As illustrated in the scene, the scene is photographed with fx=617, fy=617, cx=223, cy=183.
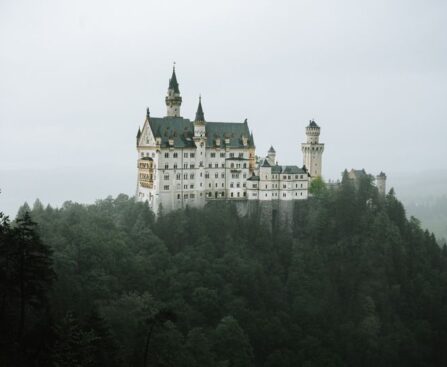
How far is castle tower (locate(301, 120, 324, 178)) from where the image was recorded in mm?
92250

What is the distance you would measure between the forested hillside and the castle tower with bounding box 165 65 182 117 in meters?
13.7

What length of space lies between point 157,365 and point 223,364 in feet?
31.8

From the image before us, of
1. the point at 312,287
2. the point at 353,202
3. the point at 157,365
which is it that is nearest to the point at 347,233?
the point at 353,202

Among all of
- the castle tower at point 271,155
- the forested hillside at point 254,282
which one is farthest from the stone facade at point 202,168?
the forested hillside at point 254,282

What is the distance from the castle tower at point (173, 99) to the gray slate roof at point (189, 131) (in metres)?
2.59

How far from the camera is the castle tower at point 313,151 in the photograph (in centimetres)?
9225

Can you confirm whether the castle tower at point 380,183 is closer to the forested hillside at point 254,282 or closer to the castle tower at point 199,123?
the forested hillside at point 254,282

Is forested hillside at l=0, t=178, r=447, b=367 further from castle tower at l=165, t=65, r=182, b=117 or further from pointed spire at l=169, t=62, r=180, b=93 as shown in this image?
pointed spire at l=169, t=62, r=180, b=93

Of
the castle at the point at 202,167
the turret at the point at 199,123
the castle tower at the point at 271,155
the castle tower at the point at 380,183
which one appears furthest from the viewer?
the castle tower at the point at 380,183

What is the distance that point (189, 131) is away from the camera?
263 feet

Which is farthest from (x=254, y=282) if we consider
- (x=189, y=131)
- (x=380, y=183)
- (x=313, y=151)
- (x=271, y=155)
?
(x=380, y=183)

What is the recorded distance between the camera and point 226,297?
2655 inches

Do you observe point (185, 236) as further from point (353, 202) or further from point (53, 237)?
point (353, 202)

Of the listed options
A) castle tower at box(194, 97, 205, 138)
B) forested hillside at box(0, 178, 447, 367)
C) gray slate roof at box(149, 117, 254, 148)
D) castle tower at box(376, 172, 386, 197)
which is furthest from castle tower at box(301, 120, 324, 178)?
castle tower at box(194, 97, 205, 138)
